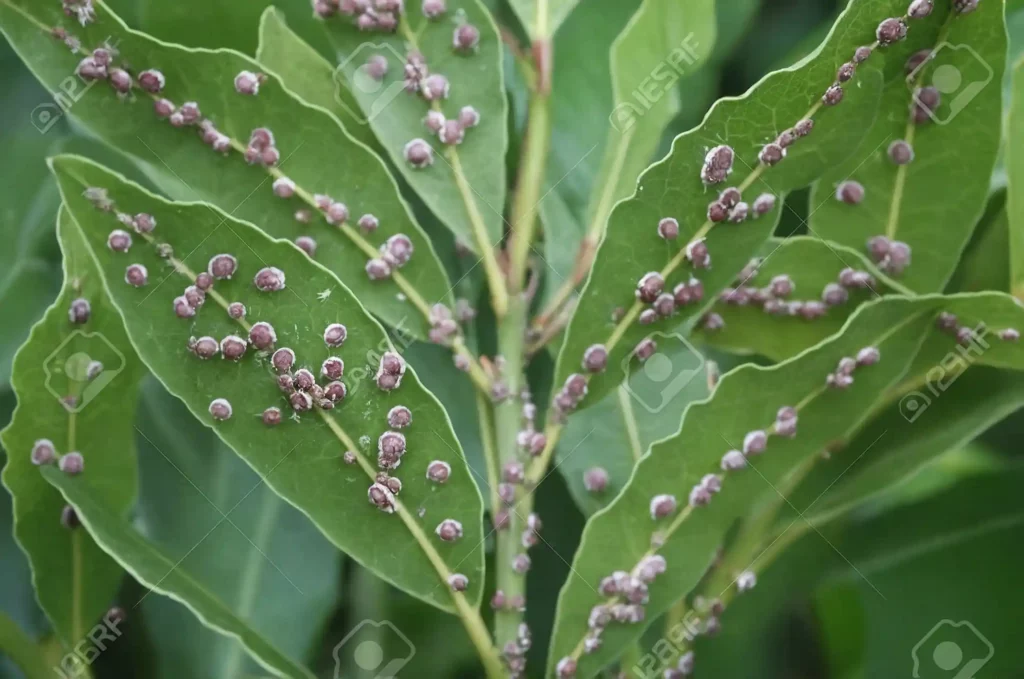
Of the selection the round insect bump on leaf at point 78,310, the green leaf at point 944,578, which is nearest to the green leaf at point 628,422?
the green leaf at point 944,578

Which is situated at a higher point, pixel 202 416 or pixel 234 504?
pixel 202 416

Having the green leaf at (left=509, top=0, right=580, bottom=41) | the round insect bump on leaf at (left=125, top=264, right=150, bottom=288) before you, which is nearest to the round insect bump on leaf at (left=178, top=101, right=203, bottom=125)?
the round insect bump on leaf at (left=125, top=264, right=150, bottom=288)

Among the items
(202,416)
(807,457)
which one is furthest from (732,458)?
(202,416)

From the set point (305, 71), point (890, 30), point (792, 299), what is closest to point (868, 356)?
point (792, 299)

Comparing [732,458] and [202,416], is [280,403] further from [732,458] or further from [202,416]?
[732,458]

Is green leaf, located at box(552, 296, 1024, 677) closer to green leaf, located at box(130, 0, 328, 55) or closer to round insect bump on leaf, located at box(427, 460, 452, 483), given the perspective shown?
round insect bump on leaf, located at box(427, 460, 452, 483)

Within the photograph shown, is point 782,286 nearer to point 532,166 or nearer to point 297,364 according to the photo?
point 532,166
